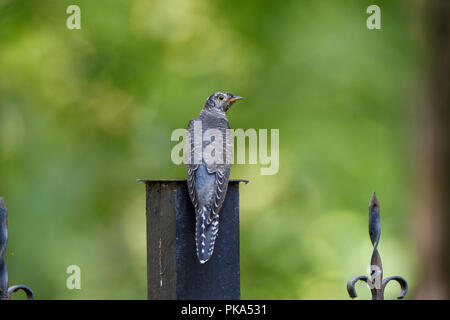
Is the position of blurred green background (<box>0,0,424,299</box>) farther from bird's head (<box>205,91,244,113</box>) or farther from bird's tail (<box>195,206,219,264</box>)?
bird's tail (<box>195,206,219,264</box>)

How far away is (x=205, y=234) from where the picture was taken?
103 inches

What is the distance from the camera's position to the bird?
2.62 m

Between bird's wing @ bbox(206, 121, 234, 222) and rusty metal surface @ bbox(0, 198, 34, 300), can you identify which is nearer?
rusty metal surface @ bbox(0, 198, 34, 300)

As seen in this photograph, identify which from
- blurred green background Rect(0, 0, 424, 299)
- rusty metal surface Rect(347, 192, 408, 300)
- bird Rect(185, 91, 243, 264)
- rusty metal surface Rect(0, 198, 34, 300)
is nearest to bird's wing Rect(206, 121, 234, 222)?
bird Rect(185, 91, 243, 264)

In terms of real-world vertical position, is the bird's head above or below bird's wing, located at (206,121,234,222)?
above

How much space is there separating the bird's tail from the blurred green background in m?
4.99

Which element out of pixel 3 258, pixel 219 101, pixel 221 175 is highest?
pixel 219 101

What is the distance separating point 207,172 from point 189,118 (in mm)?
4550

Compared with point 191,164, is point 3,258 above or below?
below

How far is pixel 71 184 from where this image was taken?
317 inches

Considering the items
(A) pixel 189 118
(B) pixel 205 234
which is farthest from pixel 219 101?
(A) pixel 189 118

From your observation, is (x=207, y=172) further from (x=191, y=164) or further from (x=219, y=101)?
(x=219, y=101)

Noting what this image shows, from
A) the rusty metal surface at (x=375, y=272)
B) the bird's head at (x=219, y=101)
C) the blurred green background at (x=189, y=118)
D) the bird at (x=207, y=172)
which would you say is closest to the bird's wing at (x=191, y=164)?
the bird at (x=207, y=172)
